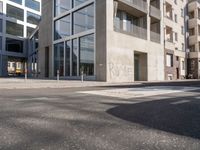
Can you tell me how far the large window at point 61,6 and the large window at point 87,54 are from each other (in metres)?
6.53

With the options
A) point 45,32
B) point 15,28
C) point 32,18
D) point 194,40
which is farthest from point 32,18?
point 194,40

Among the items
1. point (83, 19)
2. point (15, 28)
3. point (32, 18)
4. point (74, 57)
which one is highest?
point (32, 18)

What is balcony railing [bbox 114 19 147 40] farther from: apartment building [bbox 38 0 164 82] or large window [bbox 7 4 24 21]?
large window [bbox 7 4 24 21]

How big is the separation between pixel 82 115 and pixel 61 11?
27226mm

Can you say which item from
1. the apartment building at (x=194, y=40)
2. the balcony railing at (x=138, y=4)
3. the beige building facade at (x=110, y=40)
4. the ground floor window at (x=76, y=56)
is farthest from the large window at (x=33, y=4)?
the apartment building at (x=194, y=40)

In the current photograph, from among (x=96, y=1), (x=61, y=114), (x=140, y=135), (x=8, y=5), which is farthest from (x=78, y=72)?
(x=8, y=5)

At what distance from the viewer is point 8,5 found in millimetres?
46344

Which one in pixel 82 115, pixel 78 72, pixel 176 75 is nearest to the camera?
pixel 82 115

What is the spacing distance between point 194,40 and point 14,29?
134ft

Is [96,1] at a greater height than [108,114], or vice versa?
[96,1]

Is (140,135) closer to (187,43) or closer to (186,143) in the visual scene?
(186,143)

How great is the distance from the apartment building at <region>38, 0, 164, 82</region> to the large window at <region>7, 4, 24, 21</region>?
17789 mm

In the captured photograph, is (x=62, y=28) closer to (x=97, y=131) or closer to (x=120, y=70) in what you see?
(x=120, y=70)

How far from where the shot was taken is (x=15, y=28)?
48.2 m
